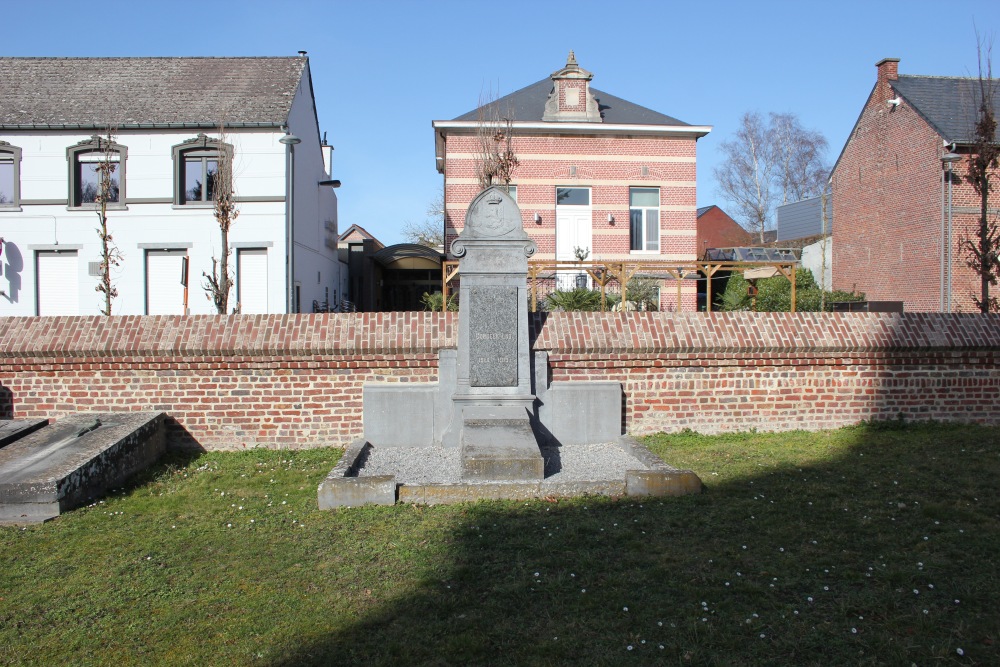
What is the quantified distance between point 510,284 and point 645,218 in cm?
1695

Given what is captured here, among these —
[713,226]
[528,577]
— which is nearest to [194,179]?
[528,577]

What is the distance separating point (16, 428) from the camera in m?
7.67

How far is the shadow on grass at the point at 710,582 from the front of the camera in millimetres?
3746

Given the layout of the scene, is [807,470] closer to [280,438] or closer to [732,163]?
[280,438]

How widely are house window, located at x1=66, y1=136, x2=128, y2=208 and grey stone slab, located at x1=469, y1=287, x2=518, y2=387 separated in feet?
53.0

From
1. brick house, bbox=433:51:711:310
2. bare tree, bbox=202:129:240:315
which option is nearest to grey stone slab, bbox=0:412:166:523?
Result: bare tree, bbox=202:129:240:315

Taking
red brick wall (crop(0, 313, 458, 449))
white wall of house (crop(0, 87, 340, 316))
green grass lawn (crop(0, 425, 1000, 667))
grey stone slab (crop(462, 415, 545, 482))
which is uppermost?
white wall of house (crop(0, 87, 340, 316))

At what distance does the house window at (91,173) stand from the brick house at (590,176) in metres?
9.08

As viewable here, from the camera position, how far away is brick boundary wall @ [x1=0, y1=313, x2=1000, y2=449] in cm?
850

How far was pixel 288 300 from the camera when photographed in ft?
64.3

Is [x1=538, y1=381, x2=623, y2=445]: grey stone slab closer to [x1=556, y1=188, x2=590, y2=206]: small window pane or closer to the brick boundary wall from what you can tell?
the brick boundary wall

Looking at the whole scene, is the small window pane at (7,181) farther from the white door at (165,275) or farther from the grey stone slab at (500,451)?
the grey stone slab at (500,451)

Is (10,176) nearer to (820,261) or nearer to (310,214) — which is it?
(310,214)

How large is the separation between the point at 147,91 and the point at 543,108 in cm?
1165
